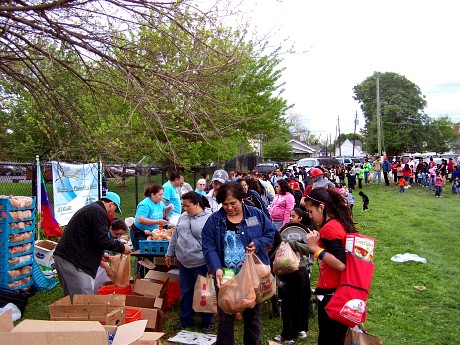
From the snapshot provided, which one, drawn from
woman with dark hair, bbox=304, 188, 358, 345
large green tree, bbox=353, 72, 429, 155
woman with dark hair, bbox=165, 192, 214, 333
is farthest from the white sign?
large green tree, bbox=353, 72, 429, 155

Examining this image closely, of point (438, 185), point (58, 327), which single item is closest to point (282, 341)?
point (58, 327)

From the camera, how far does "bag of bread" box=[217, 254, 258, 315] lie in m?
3.98

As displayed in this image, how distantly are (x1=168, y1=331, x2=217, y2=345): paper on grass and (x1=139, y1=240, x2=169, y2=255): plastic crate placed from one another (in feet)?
→ 3.95

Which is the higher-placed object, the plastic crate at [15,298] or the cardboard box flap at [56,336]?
the cardboard box flap at [56,336]

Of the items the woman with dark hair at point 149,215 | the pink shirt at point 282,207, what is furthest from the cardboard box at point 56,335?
the pink shirt at point 282,207

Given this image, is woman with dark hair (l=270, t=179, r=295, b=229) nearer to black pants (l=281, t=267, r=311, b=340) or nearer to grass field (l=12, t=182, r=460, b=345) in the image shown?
grass field (l=12, t=182, r=460, b=345)

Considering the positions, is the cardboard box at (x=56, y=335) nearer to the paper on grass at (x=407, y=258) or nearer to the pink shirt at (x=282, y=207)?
the pink shirt at (x=282, y=207)

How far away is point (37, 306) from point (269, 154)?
2156 inches

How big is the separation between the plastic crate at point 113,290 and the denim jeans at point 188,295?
735 millimetres

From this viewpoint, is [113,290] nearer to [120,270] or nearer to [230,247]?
[120,270]

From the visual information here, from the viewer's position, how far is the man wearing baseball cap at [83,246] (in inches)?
196

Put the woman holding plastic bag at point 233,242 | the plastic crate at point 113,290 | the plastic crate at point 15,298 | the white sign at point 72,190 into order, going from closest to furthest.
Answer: the woman holding plastic bag at point 233,242
the plastic crate at point 113,290
the plastic crate at point 15,298
the white sign at point 72,190

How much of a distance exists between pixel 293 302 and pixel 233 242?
5.22ft

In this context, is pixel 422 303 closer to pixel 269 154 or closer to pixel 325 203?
pixel 325 203
